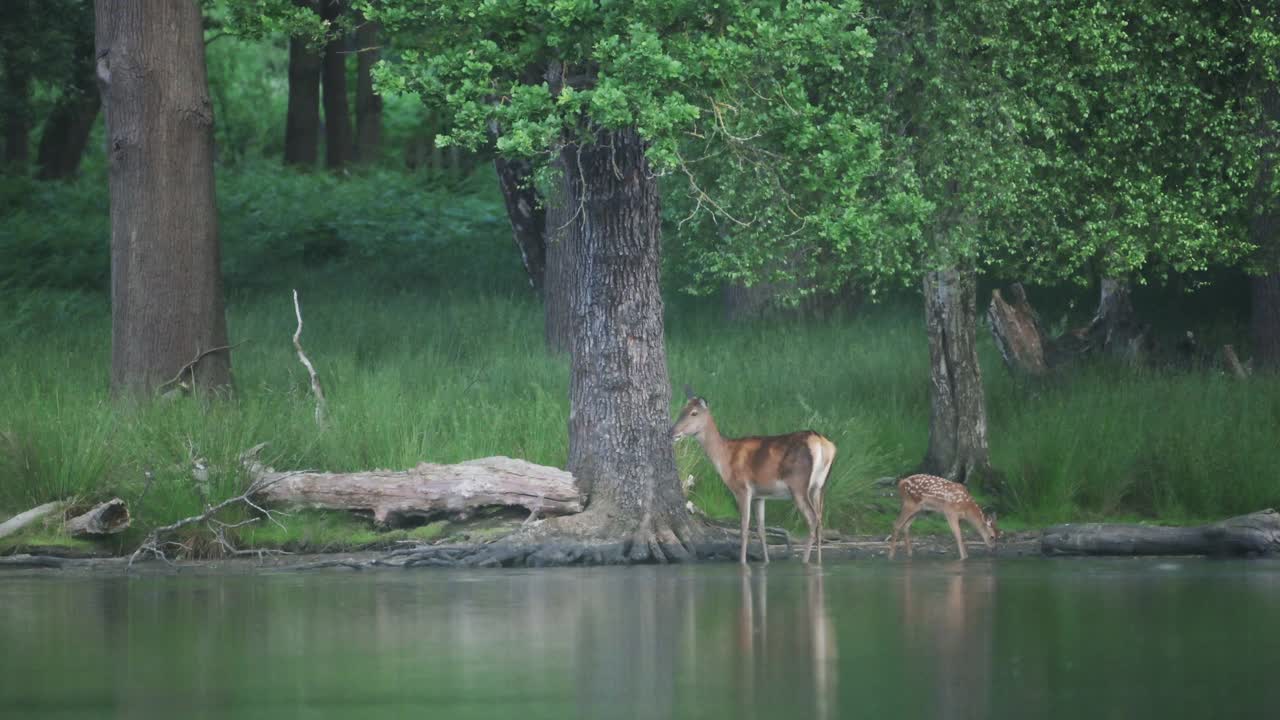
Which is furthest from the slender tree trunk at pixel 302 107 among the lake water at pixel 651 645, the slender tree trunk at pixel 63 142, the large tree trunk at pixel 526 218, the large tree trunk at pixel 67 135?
the lake water at pixel 651 645

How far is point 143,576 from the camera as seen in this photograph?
50.5 ft

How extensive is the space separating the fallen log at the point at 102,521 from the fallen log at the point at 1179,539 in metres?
9.01

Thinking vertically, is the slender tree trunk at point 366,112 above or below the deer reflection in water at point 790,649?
above

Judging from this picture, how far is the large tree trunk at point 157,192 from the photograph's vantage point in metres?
20.1

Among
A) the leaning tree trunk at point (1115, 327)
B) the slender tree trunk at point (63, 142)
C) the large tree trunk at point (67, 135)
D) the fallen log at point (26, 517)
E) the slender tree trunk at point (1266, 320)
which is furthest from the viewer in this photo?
the slender tree trunk at point (63, 142)

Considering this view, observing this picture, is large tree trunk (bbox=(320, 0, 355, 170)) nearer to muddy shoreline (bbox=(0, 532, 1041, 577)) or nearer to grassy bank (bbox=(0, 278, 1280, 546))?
grassy bank (bbox=(0, 278, 1280, 546))

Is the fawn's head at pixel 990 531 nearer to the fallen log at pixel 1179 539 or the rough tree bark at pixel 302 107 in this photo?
the fallen log at pixel 1179 539

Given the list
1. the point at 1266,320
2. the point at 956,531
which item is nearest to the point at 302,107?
the point at 1266,320

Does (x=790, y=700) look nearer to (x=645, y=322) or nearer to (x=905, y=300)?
(x=645, y=322)

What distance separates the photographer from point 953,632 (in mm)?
10961

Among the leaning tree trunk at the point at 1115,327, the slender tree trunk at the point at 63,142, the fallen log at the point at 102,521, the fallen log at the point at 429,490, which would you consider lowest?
the fallen log at the point at 102,521

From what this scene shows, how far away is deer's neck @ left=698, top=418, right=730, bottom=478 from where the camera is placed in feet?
56.8

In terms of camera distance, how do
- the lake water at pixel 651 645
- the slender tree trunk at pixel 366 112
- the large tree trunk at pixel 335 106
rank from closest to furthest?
1. the lake water at pixel 651 645
2. the large tree trunk at pixel 335 106
3. the slender tree trunk at pixel 366 112

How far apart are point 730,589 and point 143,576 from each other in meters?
5.27
